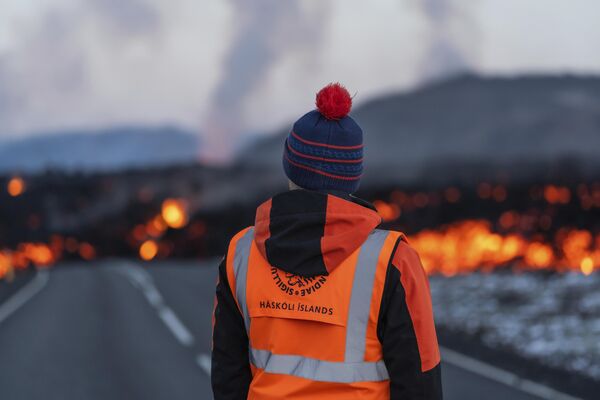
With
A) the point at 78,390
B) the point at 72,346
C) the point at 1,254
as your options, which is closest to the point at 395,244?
the point at 78,390

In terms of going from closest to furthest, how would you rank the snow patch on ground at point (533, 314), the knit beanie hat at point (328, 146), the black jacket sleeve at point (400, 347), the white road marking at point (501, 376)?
the black jacket sleeve at point (400, 347), the knit beanie hat at point (328, 146), the white road marking at point (501, 376), the snow patch on ground at point (533, 314)

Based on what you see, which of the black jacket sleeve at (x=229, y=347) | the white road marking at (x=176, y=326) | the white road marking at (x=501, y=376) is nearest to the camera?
the black jacket sleeve at (x=229, y=347)

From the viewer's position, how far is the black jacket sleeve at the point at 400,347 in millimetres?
2230

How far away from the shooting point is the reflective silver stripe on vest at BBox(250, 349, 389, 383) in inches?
88.7

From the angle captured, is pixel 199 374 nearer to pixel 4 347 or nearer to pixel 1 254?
pixel 4 347

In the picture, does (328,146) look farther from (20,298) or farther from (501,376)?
(20,298)

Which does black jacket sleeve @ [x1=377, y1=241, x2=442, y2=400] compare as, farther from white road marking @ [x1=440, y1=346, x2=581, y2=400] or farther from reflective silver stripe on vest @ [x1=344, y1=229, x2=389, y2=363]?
white road marking @ [x1=440, y1=346, x2=581, y2=400]

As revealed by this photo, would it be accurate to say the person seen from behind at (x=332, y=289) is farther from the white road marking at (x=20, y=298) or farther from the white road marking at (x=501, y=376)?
the white road marking at (x=20, y=298)

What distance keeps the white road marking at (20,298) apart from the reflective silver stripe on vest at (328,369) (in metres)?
13.3

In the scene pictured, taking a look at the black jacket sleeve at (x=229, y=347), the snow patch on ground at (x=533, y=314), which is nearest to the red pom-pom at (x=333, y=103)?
the black jacket sleeve at (x=229, y=347)

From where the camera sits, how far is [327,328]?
2283mm

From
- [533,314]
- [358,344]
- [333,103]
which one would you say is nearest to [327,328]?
[358,344]

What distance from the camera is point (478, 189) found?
113 metres

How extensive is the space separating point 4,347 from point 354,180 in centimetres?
1005
